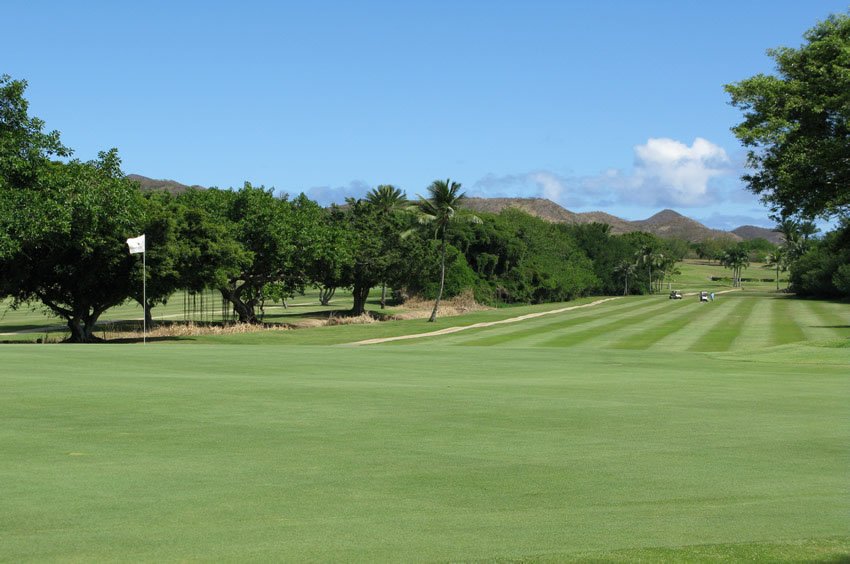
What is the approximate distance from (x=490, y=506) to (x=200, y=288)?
47796mm

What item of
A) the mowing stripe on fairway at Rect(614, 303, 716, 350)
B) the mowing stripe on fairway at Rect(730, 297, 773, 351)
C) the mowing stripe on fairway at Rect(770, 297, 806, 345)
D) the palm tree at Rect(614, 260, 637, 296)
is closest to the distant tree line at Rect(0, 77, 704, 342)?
the mowing stripe on fairway at Rect(614, 303, 716, 350)

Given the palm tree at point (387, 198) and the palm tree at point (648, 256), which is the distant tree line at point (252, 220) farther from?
the palm tree at point (648, 256)

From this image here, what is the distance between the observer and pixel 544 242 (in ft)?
431

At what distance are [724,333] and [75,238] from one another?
40070 mm

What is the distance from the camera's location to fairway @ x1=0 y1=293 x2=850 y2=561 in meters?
7.17

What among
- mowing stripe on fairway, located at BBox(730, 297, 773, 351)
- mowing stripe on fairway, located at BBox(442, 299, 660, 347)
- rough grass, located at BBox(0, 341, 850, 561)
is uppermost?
rough grass, located at BBox(0, 341, 850, 561)

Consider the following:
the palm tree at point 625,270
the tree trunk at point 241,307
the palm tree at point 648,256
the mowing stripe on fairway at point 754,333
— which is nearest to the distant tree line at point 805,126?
the mowing stripe on fairway at point 754,333

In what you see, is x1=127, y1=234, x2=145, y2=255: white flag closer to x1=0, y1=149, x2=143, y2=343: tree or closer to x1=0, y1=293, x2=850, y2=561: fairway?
x1=0, y1=149, x2=143, y2=343: tree

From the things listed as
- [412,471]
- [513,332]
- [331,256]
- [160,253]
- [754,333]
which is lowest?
[754,333]

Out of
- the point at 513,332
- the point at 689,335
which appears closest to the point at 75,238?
the point at 513,332

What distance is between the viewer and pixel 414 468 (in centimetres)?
980

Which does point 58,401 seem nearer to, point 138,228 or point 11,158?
point 11,158

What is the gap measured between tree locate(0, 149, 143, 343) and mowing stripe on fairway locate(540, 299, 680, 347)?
23323 millimetres

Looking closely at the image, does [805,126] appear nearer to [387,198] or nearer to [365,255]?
[365,255]
